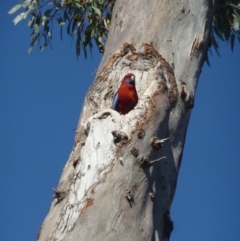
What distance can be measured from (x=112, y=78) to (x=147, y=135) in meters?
0.65

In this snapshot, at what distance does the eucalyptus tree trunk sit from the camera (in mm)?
3139

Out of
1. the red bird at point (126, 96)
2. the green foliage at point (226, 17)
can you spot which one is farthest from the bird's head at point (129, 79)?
the green foliage at point (226, 17)

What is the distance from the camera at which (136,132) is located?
3.35m

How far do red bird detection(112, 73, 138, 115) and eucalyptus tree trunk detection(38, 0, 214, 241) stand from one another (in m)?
0.05

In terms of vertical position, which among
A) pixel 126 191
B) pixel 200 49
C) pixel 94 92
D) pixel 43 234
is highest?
pixel 200 49

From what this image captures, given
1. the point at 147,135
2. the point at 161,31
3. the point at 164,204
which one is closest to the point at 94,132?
the point at 147,135

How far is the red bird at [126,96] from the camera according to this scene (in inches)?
152

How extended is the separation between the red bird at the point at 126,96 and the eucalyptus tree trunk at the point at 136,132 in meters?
0.05

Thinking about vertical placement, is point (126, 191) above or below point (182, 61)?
below

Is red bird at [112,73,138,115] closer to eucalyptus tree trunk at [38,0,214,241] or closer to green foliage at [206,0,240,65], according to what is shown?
eucalyptus tree trunk at [38,0,214,241]

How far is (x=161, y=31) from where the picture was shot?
3863 millimetres

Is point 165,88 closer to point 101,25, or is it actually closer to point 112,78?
point 112,78

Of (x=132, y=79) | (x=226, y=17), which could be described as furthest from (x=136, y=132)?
(x=226, y=17)

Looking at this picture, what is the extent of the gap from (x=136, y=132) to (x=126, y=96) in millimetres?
653
